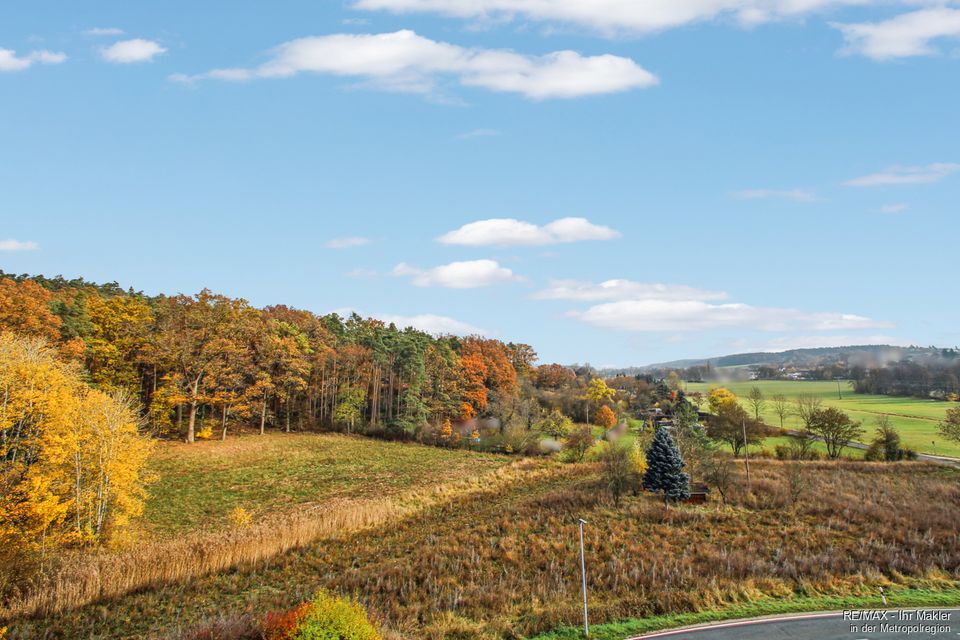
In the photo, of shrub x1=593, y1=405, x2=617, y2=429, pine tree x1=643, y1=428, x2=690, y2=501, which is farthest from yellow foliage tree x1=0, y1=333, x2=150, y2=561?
shrub x1=593, y1=405, x2=617, y2=429

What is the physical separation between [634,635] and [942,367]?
138981 millimetres

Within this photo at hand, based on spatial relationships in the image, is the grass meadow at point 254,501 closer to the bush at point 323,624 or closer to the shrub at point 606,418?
the bush at point 323,624

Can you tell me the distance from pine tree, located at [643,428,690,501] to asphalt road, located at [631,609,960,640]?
57.9 feet

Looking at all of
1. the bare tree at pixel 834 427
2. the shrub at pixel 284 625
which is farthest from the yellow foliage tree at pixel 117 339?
the bare tree at pixel 834 427

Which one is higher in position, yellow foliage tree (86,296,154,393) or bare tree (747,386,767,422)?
yellow foliage tree (86,296,154,393)

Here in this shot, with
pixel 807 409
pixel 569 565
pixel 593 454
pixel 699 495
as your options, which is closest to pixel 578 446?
pixel 593 454

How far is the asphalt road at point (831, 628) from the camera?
16453 millimetres

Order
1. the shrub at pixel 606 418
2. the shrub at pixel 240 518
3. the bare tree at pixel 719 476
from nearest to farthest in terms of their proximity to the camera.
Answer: the shrub at pixel 240 518 < the bare tree at pixel 719 476 < the shrub at pixel 606 418

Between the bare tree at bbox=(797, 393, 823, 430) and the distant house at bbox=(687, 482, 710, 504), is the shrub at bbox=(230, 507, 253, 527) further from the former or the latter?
the bare tree at bbox=(797, 393, 823, 430)

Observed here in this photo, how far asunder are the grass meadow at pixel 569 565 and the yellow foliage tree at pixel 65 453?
24.5 feet

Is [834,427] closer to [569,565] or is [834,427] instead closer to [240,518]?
[569,565]

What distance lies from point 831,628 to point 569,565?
9931 millimetres

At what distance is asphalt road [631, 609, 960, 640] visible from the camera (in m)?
16.5

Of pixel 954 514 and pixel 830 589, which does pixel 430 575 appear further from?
pixel 954 514
